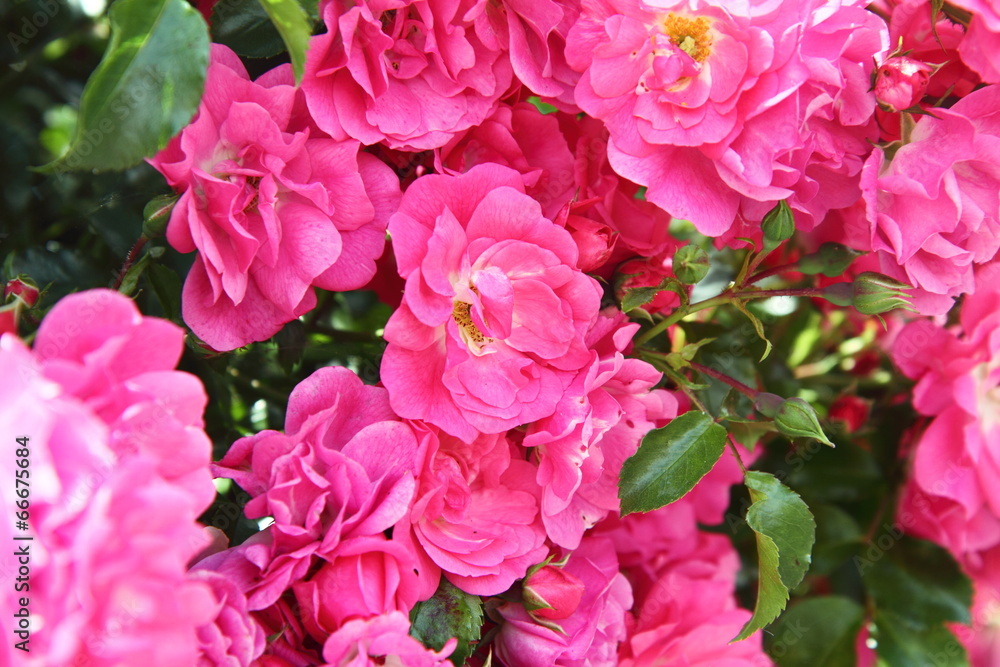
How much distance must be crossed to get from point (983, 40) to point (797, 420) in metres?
0.36

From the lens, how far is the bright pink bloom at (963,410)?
0.79 m

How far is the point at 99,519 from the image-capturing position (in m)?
0.40

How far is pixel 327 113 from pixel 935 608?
88 centimetres

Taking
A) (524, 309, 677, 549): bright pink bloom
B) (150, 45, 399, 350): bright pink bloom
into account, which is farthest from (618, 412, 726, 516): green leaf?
(150, 45, 399, 350): bright pink bloom

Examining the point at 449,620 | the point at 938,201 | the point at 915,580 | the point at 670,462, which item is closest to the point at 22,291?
the point at 449,620

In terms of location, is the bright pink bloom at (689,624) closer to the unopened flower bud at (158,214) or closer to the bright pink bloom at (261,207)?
the bright pink bloom at (261,207)

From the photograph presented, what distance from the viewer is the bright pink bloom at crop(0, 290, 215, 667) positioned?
40 centimetres

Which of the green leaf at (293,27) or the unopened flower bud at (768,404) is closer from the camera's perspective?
the green leaf at (293,27)

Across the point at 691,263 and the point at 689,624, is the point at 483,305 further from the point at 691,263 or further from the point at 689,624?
the point at 689,624

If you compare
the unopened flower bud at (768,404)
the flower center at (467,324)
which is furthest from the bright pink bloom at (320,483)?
the unopened flower bud at (768,404)

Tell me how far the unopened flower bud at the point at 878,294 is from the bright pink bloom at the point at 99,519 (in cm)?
56

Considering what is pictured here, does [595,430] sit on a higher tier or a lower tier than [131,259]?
lower

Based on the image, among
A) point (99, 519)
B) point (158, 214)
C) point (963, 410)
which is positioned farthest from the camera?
point (963, 410)

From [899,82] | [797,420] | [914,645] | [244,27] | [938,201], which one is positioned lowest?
[914,645]
